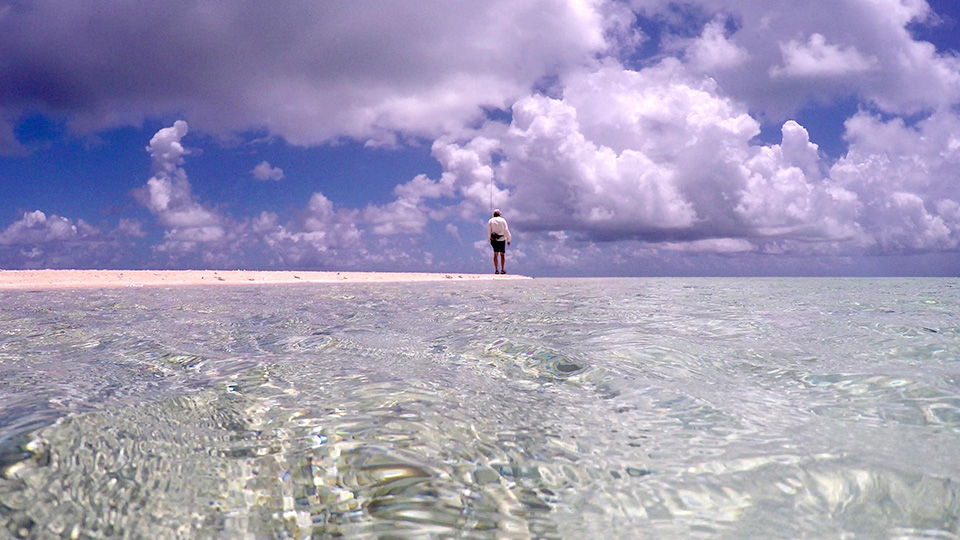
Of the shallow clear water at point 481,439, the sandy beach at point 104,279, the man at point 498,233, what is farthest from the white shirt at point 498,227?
the shallow clear water at point 481,439

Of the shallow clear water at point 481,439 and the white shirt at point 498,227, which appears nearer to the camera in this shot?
the shallow clear water at point 481,439

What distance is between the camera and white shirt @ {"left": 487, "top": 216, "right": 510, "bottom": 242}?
2086cm

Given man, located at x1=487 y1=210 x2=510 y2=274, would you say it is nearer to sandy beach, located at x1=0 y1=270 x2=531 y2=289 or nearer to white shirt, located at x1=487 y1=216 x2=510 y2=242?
white shirt, located at x1=487 y1=216 x2=510 y2=242

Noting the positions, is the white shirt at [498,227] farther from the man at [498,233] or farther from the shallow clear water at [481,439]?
the shallow clear water at [481,439]

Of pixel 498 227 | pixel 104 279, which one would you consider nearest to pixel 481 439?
pixel 104 279

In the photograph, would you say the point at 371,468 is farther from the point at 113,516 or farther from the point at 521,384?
the point at 521,384

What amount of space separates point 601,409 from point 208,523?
1734mm

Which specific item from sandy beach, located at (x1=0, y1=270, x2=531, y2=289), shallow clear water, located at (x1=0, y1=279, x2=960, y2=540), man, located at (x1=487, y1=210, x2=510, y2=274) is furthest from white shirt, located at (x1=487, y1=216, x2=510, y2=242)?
shallow clear water, located at (x1=0, y1=279, x2=960, y2=540)

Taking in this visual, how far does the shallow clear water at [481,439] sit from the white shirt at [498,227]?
1655cm

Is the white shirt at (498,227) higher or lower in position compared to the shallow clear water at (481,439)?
higher

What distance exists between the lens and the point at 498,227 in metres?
21.0

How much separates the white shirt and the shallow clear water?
16.6 m

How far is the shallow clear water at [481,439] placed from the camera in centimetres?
162

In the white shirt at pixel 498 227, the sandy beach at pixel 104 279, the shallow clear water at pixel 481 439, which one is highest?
the white shirt at pixel 498 227
